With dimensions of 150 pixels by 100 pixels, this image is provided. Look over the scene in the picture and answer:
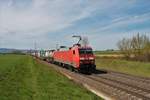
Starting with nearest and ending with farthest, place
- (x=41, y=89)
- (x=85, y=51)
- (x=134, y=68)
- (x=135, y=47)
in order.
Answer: (x=41, y=89)
(x=85, y=51)
(x=134, y=68)
(x=135, y=47)

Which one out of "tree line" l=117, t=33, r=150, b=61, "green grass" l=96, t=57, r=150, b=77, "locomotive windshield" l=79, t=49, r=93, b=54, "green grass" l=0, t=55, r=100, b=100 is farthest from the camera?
"tree line" l=117, t=33, r=150, b=61

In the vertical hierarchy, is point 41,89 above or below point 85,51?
below

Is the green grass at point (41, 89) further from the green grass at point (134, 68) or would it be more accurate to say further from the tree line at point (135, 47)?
the tree line at point (135, 47)

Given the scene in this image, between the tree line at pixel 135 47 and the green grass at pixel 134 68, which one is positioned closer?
the green grass at pixel 134 68

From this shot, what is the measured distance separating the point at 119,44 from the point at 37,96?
63299mm

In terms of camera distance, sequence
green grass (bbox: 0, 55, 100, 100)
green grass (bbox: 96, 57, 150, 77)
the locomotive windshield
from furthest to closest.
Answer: the locomotive windshield < green grass (bbox: 96, 57, 150, 77) < green grass (bbox: 0, 55, 100, 100)

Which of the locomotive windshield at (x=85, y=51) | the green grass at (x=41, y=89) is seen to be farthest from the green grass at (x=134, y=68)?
the green grass at (x=41, y=89)

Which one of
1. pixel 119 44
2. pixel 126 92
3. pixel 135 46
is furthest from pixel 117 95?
pixel 119 44

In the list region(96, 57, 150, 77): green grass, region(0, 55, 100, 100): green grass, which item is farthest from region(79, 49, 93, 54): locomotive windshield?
region(0, 55, 100, 100): green grass

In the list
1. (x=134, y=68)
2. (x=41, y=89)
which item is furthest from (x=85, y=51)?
(x=41, y=89)

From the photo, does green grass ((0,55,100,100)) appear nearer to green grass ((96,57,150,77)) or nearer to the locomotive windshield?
the locomotive windshield

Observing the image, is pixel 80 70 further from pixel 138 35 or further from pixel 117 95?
pixel 138 35

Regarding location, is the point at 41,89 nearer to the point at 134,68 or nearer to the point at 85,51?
the point at 85,51

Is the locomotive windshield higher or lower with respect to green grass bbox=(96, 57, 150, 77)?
higher
